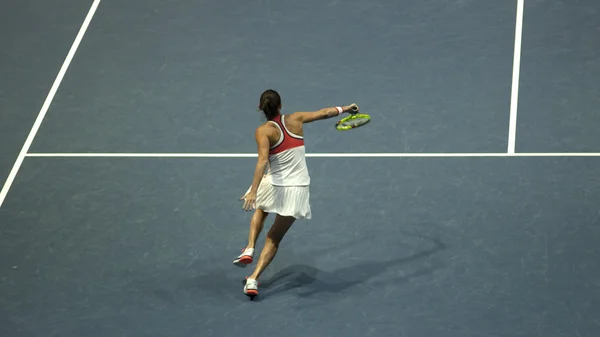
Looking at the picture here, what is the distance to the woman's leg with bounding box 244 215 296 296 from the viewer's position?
1202 centimetres

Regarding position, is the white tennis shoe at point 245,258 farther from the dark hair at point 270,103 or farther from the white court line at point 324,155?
the white court line at point 324,155

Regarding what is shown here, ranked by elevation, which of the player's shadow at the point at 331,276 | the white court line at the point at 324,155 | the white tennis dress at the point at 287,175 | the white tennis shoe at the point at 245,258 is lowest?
the player's shadow at the point at 331,276

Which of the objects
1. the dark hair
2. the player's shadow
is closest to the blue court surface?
the player's shadow

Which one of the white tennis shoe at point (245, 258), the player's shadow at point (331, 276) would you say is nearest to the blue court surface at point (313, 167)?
the player's shadow at point (331, 276)

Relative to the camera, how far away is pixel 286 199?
468 inches

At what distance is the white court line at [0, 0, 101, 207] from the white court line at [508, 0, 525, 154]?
5.27m

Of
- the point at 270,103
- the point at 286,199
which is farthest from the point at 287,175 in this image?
the point at 270,103

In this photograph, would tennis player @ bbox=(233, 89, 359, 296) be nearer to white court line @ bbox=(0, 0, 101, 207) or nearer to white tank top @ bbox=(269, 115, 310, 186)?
white tank top @ bbox=(269, 115, 310, 186)

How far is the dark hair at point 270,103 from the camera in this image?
11.7 m

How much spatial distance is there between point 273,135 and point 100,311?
227 centimetres

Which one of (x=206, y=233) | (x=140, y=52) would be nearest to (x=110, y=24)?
(x=140, y=52)

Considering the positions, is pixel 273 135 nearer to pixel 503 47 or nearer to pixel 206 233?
pixel 206 233

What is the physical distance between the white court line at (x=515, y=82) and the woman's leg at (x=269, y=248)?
10.6 feet

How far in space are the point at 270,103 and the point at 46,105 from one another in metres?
4.41
